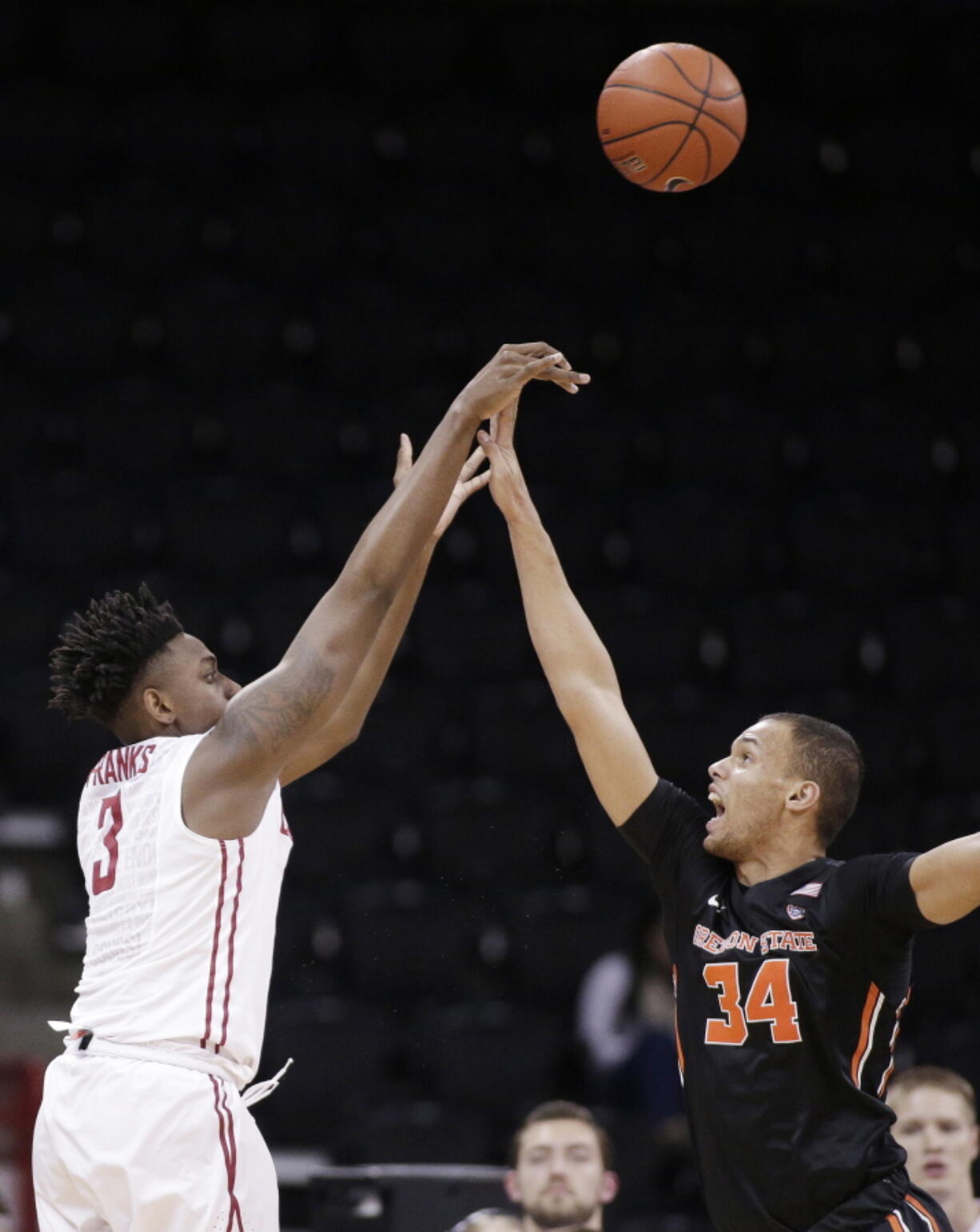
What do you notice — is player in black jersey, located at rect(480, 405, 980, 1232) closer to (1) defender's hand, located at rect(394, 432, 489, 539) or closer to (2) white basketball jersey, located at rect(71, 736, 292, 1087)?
→ (1) defender's hand, located at rect(394, 432, 489, 539)

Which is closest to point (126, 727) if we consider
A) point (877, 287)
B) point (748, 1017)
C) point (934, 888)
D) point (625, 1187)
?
point (748, 1017)

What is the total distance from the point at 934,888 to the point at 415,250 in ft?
23.7

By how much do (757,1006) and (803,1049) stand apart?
0.13m

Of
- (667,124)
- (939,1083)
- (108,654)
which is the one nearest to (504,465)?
(108,654)

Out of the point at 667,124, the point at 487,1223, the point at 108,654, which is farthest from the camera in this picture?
the point at 487,1223

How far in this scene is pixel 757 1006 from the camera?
156 inches

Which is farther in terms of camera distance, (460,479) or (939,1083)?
(939,1083)

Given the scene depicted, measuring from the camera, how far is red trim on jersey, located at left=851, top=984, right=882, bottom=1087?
155 inches

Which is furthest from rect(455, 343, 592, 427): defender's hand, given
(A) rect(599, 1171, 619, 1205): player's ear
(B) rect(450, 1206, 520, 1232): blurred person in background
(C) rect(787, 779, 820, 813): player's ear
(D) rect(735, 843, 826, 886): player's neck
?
(A) rect(599, 1171, 619, 1205): player's ear

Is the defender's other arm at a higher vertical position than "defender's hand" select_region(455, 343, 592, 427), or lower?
lower

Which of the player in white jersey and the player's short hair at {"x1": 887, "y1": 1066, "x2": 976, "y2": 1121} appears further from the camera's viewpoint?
the player's short hair at {"x1": 887, "y1": 1066, "x2": 976, "y2": 1121}

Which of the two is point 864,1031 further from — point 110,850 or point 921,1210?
point 110,850

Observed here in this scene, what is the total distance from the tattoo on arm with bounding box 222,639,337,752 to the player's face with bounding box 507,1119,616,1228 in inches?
95.1

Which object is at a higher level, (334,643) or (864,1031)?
(334,643)
